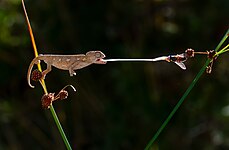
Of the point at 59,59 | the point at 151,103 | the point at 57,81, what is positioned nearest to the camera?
the point at 59,59

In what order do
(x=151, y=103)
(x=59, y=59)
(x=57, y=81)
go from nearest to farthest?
(x=59, y=59) < (x=151, y=103) < (x=57, y=81)

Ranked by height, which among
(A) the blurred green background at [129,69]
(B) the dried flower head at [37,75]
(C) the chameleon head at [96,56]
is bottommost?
(C) the chameleon head at [96,56]

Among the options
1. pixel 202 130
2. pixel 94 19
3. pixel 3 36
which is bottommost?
pixel 202 130

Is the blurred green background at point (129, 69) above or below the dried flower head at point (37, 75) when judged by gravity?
above

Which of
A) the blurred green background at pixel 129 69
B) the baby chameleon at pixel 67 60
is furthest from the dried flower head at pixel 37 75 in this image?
the blurred green background at pixel 129 69

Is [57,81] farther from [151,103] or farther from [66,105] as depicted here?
[151,103]

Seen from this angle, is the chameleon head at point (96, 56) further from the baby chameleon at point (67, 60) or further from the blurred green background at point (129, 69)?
the blurred green background at point (129, 69)

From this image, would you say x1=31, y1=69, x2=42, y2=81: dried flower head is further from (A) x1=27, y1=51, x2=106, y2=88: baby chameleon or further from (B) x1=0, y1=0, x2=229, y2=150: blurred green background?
(B) x1=0, y1=0, x2=229, y2=150: blurred green background

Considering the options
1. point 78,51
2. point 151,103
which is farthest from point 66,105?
point 151,103
